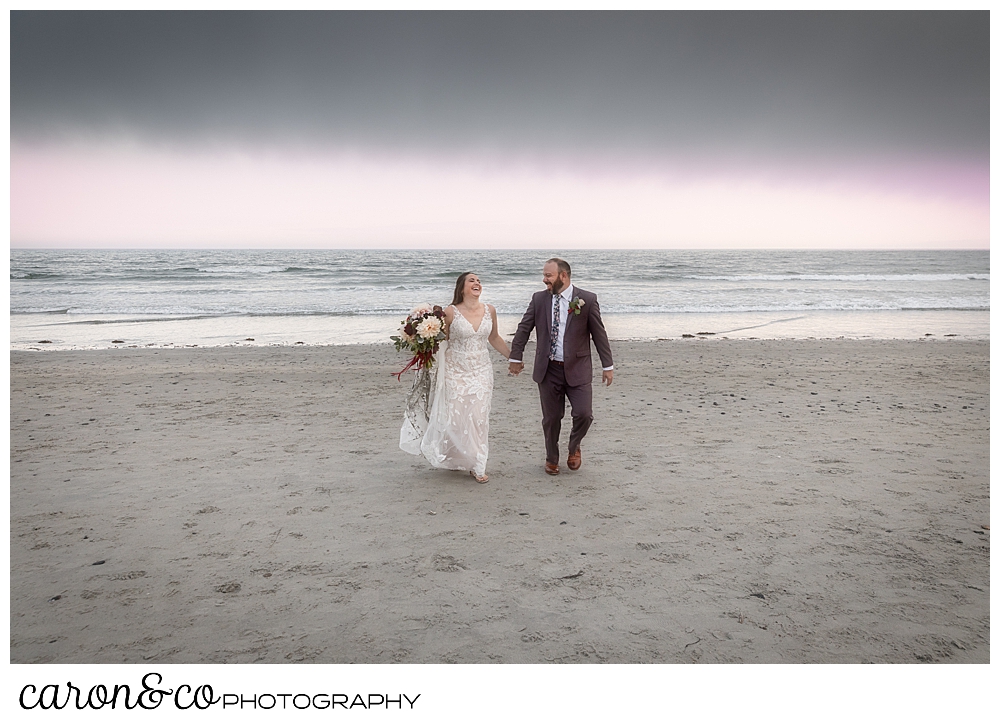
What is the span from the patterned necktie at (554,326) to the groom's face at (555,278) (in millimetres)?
61

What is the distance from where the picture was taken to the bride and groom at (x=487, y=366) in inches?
207

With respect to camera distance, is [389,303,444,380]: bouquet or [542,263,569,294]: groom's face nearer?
[389,303,444,380]: bouquet

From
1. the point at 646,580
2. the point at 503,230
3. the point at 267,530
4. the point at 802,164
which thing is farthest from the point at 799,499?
the point at 503,230

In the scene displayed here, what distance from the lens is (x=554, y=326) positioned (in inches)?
210

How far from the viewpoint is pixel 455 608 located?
10.8 feet

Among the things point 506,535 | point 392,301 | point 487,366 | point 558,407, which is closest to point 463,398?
point 487,366

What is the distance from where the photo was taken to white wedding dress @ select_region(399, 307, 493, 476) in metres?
5.28

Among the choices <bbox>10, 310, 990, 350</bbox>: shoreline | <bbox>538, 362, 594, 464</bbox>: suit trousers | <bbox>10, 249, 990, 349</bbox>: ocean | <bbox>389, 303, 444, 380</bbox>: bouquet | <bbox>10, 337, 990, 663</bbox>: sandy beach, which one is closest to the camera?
<bbox>10, 337, 990, 663</bbox>: sandy beach

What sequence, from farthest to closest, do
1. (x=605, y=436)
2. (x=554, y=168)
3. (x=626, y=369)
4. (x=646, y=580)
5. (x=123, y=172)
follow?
(x=554, y=168) → (x=123, y=172) → (x=626, y=369) → (x=605, y=436) → (x=646, y=580)

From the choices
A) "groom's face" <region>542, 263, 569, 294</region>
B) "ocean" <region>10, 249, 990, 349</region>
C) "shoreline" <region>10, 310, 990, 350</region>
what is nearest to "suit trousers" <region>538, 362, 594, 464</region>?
"groom's face" <region>542, 263, 569, 294</region>

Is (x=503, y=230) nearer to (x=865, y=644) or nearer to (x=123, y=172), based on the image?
(x=123, y=172)

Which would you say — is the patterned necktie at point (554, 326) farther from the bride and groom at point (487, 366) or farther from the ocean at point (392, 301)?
the ocean at point (392, 301)

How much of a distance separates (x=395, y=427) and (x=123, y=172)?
2647cm

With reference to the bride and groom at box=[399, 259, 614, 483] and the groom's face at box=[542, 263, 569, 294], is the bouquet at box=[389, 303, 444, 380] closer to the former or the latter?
the bride and groom at box=[399, 259, 614, 483]
